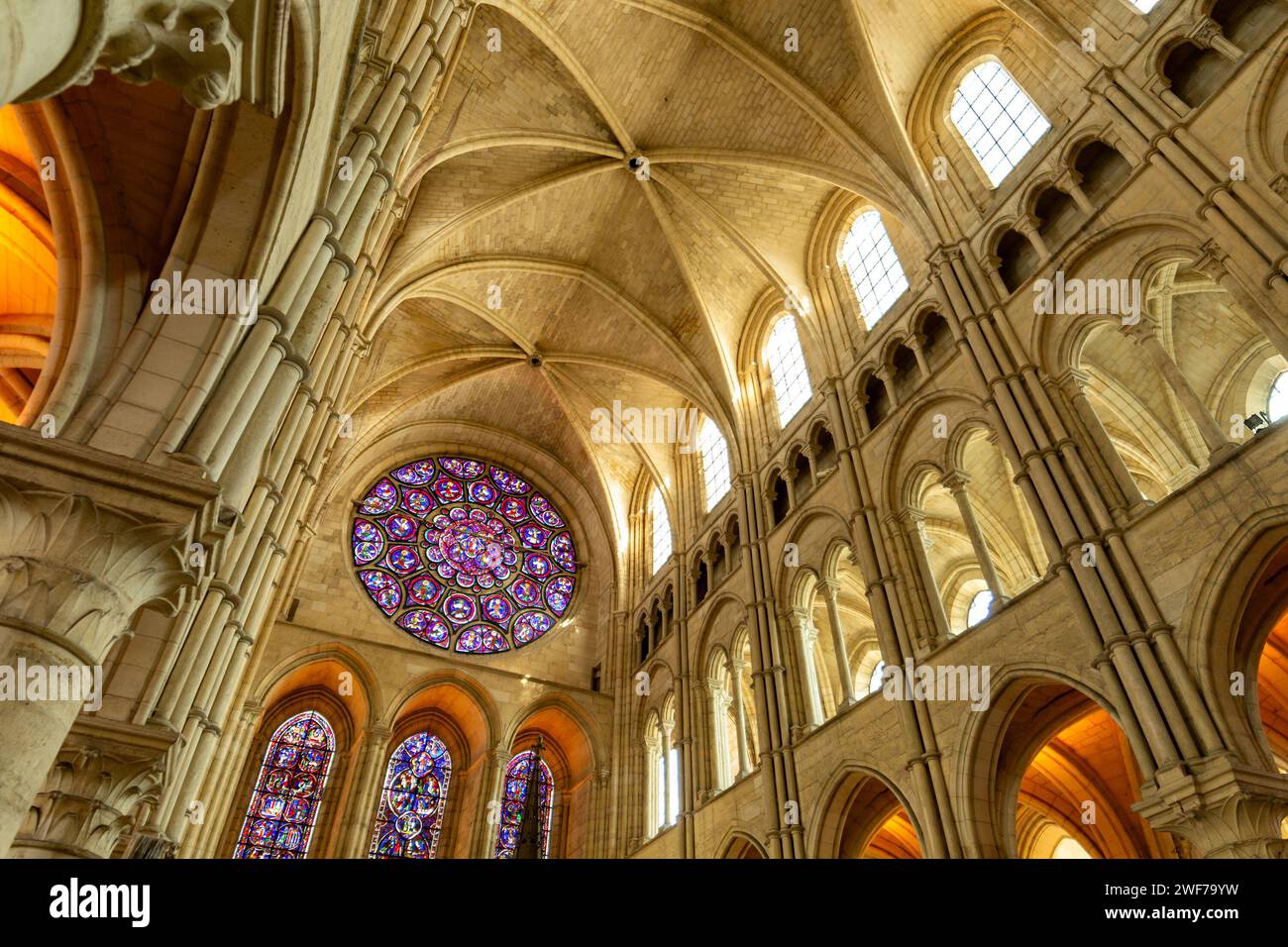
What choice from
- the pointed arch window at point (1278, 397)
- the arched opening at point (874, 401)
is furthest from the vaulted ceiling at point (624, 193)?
the pointed arch window at point (1278, 397)

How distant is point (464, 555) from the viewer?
21141mm

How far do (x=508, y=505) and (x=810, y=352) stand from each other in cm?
1021

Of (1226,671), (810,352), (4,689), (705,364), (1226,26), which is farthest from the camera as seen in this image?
(705,364)

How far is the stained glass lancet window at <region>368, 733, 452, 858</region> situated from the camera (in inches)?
670

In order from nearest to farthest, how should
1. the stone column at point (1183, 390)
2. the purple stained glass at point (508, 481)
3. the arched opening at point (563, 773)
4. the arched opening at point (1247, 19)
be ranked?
the stone column at point (1183, 390) → the arched opening at point (1247, 19) → the arched opening at point (563, 773) → the purple stained glass at point (508, 481)

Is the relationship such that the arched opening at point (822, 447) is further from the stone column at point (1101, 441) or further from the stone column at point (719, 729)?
the stone column at point (719, 729)

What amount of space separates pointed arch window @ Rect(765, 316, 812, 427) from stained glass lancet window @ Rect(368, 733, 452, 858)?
35.3 feet

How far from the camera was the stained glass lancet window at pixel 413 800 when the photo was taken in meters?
17.0

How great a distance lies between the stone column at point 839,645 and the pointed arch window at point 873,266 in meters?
4.66

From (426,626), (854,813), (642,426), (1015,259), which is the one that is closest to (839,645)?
(854,813)

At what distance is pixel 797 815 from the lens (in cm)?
1258

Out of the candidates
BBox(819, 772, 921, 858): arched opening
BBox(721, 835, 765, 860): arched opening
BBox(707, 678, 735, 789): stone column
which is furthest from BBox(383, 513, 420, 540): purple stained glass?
BBox(819, 772, 921, 858): arched opening
